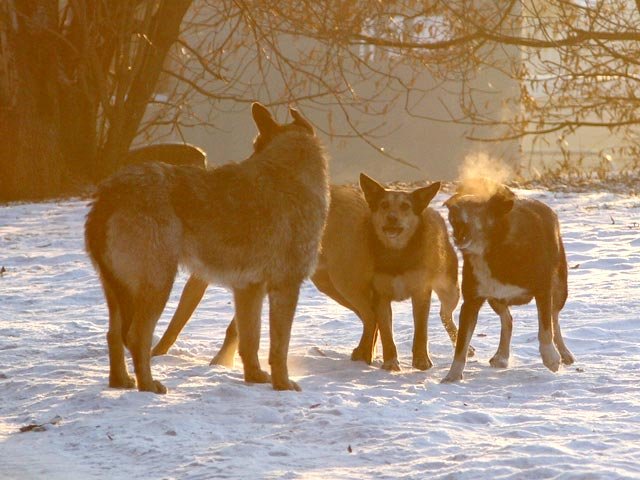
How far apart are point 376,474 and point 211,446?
3.05ft

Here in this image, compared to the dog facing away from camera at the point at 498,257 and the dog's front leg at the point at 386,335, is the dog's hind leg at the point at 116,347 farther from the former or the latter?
the dog facing away from camera at the point at 498,257

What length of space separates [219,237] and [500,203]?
1.88m

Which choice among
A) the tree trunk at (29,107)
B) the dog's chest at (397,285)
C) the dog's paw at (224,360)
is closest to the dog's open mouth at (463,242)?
the dog's chest at (397,285)

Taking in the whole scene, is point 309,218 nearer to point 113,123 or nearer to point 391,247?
point 391,247

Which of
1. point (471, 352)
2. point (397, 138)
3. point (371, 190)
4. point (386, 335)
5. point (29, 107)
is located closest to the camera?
point (386, 335)

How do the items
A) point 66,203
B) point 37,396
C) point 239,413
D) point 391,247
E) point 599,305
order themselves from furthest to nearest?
point 66,203, point 599,305, point 391,247, point 37,396, point 239,413

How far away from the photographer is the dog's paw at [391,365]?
8.64 metres

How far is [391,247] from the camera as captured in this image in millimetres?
8773

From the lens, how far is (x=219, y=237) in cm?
744

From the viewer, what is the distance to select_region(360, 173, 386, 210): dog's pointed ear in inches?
347

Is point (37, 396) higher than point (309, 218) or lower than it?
lower

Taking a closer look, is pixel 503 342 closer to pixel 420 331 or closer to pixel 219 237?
pixel 420 331

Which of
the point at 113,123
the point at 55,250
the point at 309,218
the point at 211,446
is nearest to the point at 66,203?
the point at 113,123

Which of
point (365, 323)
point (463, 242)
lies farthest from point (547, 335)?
point (365, 323)
